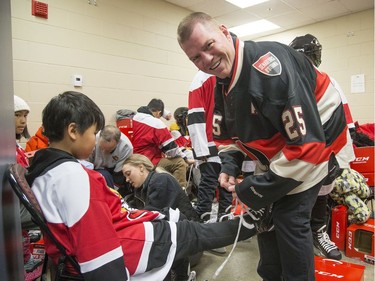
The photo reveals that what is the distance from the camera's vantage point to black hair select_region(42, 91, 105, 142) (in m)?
1.01

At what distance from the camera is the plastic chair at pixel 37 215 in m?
0.82

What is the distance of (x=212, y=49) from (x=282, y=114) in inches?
13.1

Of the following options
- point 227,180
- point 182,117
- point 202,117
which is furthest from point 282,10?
point 227,180

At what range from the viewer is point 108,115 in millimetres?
3943

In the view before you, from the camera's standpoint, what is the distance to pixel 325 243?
2125 millimetres

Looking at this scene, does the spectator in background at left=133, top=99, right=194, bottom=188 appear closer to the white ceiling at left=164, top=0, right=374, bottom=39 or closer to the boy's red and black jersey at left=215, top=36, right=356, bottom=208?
the boy's red and black jersey at left=215, top=36, right=356, bottom=208

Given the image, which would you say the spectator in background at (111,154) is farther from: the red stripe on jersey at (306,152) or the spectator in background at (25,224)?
the red stripe on jersey at (306,152)

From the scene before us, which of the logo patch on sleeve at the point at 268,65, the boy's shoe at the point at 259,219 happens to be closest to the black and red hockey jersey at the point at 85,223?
the boy's shoe at the point at 259,219

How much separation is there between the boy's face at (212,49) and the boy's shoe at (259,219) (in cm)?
55

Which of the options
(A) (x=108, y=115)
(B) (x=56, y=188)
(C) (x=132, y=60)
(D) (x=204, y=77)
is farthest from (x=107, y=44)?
(B) (x=56, y=188)

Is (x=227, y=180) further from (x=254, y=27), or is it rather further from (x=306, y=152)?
(x=254, y=27)

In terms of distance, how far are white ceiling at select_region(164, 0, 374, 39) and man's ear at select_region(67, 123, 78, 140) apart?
419 cm

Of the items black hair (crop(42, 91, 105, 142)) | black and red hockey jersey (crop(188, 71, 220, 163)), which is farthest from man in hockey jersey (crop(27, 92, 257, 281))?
black and red hockey jersey (crop(188, 71, 220, 163))

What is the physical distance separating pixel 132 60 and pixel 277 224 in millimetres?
3639
